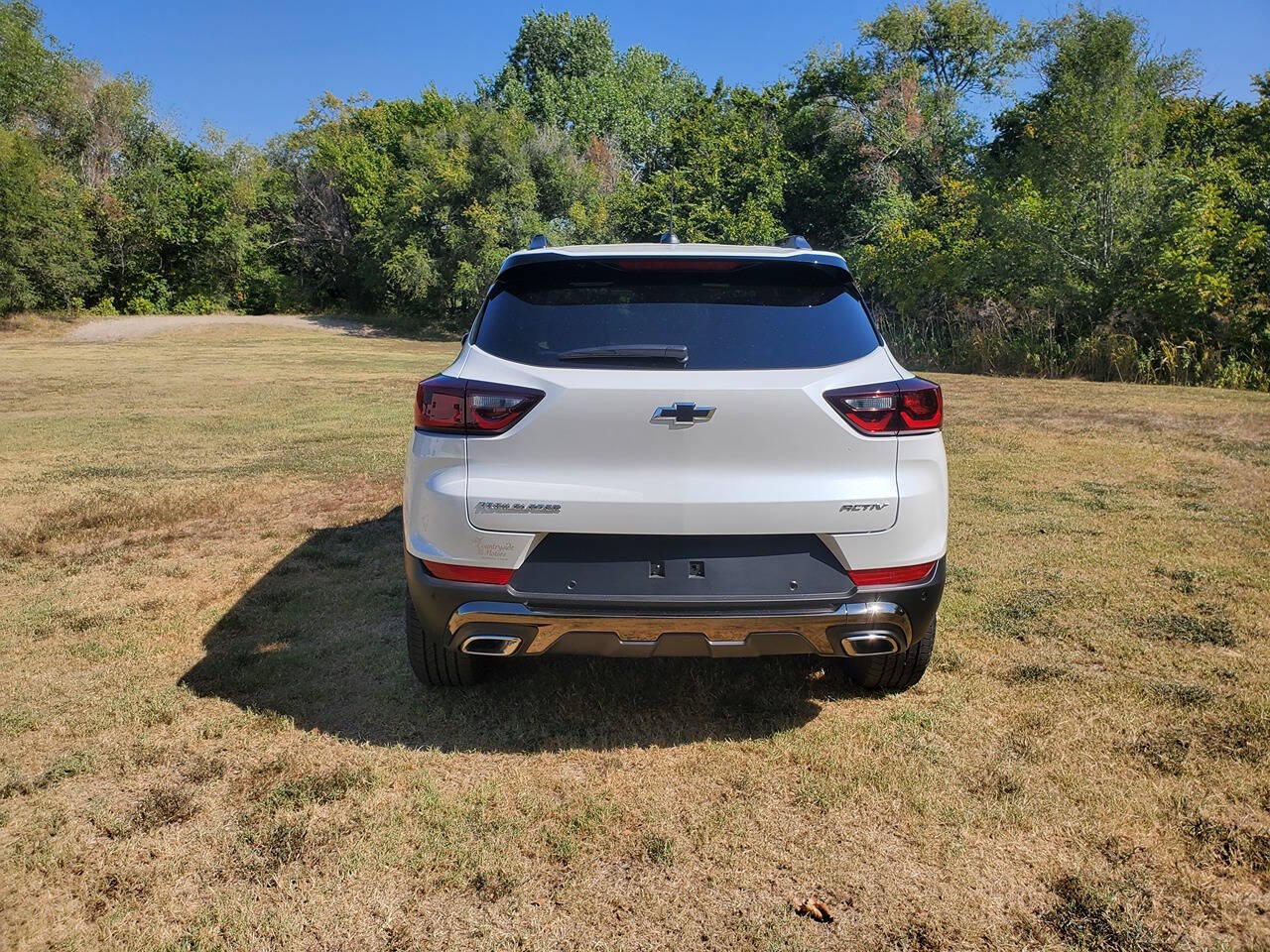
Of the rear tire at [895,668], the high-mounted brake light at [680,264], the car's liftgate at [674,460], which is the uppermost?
the high-mounted brake light at [680,264]

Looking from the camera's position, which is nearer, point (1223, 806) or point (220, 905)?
point (220, 905)

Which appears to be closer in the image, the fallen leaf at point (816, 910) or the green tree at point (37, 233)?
the fallen leaf at point (816, 910)

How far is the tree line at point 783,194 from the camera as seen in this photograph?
17.4 m

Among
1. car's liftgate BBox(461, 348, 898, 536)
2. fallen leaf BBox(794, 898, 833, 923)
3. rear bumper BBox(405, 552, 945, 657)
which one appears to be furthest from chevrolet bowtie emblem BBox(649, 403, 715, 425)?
fallen leaf BBox(794, 898, 833, 923)

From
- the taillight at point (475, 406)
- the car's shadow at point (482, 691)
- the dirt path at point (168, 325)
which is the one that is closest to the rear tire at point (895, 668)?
the car's shadow at point (482, 691)

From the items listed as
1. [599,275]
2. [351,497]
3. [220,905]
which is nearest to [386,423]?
[351,497]

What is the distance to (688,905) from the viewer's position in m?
2.21

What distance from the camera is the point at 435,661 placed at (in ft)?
10.9

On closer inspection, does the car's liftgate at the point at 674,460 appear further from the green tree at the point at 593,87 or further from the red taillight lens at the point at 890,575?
the green tree at the point at 593,87

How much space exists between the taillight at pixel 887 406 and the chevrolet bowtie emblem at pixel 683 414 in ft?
1.32

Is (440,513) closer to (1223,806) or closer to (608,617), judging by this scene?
(608,617)

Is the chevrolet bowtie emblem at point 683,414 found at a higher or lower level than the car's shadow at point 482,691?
higher

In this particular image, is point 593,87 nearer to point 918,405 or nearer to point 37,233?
point 37,233

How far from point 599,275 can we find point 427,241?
114ft
